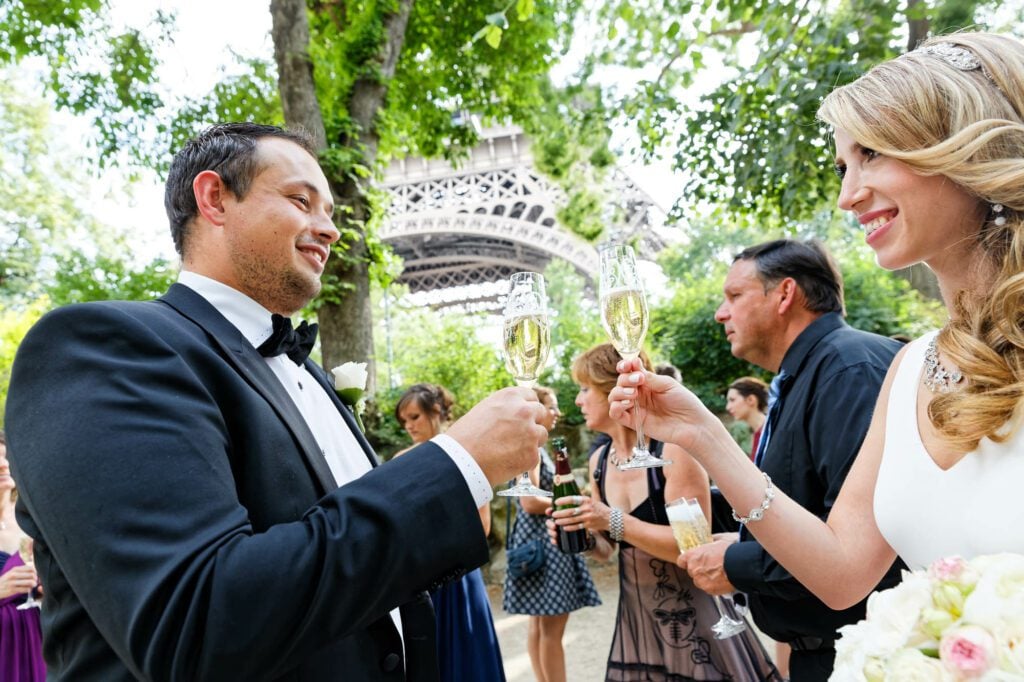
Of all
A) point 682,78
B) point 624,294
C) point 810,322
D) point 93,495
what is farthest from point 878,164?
point 682,78

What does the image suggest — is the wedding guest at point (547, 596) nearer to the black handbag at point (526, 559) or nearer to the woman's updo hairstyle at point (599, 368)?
the black handbag at point (526, 559)

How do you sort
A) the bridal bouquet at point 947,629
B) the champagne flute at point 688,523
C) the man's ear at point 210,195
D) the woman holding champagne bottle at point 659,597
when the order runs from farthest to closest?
the woman holding champagne bottle at point 659,597, the champagne flute at point 688,523, the man's ear at point 210,195, the bridal bouquet at point 947,629

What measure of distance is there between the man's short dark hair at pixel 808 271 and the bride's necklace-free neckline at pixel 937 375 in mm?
1452

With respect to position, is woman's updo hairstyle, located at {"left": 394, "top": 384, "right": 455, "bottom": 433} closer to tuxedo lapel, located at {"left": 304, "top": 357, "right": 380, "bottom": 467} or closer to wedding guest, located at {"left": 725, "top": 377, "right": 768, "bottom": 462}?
wedding guest, located at {"left": 725, "top": 377, "right": 768, "bottom": 462}

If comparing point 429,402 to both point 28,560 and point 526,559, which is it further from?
point 28,560

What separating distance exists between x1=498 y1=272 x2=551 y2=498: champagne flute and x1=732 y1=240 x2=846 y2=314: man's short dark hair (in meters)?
1.67

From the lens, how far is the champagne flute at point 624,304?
2.03 meters

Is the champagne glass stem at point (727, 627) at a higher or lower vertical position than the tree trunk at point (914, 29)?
lower

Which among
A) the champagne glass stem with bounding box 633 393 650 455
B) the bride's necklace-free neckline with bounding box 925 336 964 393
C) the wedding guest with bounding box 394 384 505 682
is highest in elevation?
the bride's necklace-free neckline with bounding box 925 336 964 393

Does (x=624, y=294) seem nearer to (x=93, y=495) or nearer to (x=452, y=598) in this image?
(x=93, y=495)

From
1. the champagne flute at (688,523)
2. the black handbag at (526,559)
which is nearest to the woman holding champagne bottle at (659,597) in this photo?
the champagne flute at (688,523)

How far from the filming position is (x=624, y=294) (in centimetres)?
204

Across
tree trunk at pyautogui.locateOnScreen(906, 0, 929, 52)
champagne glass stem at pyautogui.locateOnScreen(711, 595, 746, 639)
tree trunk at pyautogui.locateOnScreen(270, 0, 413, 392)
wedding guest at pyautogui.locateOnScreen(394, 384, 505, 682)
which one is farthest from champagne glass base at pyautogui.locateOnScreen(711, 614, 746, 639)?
tree trunk at pyautogui.locateOnScreen(906, 0, 929, 52)

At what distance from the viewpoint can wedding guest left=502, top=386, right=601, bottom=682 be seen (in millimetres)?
5766
